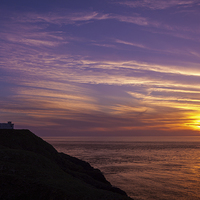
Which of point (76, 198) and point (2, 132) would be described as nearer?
point (76, 198)

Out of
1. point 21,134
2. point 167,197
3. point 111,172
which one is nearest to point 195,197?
point 167,197

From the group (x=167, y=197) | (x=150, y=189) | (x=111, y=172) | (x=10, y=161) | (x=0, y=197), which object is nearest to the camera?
(x=0, y=197)

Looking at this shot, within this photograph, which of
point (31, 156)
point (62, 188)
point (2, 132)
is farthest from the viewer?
point (2, 132)

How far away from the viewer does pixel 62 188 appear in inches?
712

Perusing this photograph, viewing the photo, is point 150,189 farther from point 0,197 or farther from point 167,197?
point 0,197

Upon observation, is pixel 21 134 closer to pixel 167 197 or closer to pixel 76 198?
pixel 76 198

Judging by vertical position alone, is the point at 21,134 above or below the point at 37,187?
above

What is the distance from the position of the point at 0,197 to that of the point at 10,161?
17.6ft

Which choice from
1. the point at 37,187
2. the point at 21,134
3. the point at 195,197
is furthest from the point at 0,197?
the point at 195,197

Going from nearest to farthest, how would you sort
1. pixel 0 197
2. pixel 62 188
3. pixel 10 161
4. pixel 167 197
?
pixel 0 197 → pixel 62 188 → pixel 10 161 → pixel 167 197

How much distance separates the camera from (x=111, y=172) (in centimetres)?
4541

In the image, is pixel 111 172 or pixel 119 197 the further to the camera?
pixel 111 172

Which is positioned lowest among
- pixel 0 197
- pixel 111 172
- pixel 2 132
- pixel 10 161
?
pixel 111 172

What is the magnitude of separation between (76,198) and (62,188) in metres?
1.82
